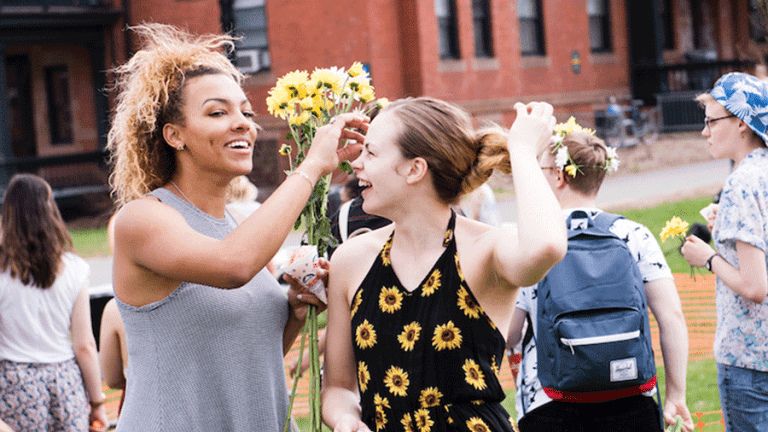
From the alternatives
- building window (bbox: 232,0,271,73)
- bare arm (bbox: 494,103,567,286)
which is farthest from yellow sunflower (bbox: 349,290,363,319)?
building window (bbox: 232,0,271,73)

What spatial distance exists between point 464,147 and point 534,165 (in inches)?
13.6

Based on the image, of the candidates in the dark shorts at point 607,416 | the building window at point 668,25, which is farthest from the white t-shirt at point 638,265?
the building window at point 668,25

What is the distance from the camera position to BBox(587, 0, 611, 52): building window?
2475 cm

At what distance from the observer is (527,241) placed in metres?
2.14

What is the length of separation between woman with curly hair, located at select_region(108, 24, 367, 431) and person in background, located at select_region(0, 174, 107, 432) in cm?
227

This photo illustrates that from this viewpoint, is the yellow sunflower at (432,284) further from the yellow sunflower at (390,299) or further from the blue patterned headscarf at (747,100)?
the blue patterned headscarf at (747,100)

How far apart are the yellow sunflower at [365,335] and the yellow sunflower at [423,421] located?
0.25 metres

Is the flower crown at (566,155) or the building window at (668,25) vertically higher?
the building window at (668,25)

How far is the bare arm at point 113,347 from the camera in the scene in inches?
135

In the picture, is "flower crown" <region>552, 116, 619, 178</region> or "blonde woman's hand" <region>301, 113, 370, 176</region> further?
"flower crown" <region>552, 116, 619, 178</region>

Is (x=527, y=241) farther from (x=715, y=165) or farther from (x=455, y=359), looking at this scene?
(x=715, y=165)

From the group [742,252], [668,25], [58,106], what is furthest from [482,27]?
[742,252]

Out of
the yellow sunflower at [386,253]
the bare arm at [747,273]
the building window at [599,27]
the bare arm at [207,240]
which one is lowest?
the bare arm at [747,273]

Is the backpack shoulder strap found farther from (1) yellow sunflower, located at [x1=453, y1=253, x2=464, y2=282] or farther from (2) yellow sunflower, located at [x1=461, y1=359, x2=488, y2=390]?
(2) yellow sunflower, located at [x1=461, y1=359, x2=488, y2=390]
